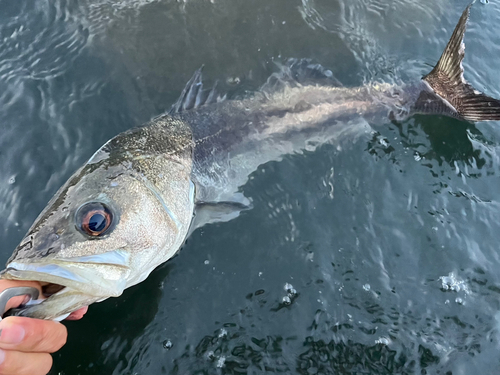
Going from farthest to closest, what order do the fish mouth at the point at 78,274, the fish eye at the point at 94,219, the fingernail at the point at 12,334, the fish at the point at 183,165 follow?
the fish eye at the point at 94,219
the fish at the point at 183,165
the fish mouth at the point at 78,274
the fingernail at the point at 12,334

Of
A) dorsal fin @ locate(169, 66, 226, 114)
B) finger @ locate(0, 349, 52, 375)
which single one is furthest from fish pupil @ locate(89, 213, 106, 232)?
dorsal fin @ locate(169, 66, 226, 114)

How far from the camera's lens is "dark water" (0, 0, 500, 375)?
2.95 m

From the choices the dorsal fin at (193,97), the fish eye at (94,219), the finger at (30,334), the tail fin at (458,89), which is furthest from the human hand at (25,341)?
the tail fin at (458,89)

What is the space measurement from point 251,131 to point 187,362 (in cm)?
209

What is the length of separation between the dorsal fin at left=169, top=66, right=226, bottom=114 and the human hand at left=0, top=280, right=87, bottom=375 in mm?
2080

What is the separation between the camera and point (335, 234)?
3521 mm

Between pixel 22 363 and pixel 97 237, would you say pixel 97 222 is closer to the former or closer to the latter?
pixel 97 237

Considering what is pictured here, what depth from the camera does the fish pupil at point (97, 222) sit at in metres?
2.36

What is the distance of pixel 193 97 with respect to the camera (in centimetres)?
370

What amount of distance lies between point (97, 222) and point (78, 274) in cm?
37

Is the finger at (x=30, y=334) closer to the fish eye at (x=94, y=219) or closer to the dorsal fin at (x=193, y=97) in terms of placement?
the fish eye at (x=94, y=219)

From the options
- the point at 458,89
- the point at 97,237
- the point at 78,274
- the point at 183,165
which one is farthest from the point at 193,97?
the point at 458,89

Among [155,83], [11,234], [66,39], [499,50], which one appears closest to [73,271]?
[11,234]

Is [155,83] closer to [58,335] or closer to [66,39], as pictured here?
[66,39]
